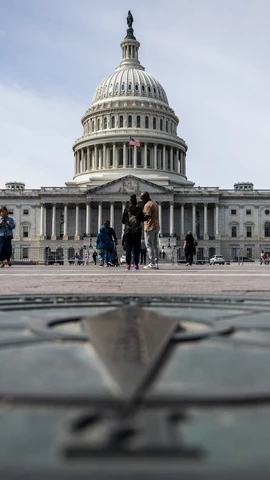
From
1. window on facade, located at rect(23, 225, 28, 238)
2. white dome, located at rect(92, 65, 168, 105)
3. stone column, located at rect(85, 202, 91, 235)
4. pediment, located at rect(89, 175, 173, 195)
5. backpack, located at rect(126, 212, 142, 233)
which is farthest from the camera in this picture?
white dome, located at rect(92, 65, 168, 105)

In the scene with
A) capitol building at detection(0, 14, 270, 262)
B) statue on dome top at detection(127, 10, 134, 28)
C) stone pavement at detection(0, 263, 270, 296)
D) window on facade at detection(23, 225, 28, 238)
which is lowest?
stone pavement at detection(0, 263, 270, 296)

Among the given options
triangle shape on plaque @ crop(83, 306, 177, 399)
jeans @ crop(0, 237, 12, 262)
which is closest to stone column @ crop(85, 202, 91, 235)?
jeans @ crop(0, 237, 12, 262)

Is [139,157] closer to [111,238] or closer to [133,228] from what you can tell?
[111,238]

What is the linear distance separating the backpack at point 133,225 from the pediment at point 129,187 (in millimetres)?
60443

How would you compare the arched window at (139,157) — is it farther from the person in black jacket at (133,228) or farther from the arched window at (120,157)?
the person in black jacket at (133,228)

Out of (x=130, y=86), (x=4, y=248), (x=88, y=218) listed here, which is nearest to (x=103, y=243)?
(x=4, y=248)

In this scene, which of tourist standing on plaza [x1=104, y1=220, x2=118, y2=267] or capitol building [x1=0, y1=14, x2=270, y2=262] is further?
capitol building [x1=0, y1=14, x2=270, y2=262]

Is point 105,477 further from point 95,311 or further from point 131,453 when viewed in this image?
point 95,311

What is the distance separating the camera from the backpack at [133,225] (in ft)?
48.9

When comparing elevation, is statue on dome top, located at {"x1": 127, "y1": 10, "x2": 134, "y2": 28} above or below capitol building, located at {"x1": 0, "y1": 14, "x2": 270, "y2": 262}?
above

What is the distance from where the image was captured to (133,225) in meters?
15.0

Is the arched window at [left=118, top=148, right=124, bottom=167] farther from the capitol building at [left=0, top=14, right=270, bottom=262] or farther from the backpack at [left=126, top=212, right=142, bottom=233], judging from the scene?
the backpack at [left=126, top=212, right=142, bottom=233]

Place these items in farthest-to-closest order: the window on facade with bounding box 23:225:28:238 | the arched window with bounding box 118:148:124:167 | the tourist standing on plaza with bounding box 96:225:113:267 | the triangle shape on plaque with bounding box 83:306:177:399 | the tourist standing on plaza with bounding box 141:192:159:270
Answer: the arched window with bounding box 118:148:124:167
the window on facade with bounding box 23:225:28:238
the tourist standing on plaza with bounding box 96:225:113:267
the tourist standing on plaza with bounding box 141:192:159:270
the triangle shape on plaque with bounding box 83:306:177:399

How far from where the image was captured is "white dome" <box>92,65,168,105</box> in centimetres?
8900
